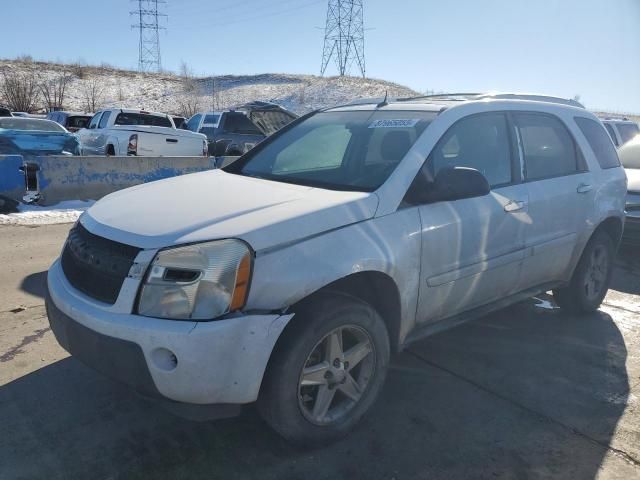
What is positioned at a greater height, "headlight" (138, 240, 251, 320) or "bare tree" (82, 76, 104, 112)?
"bare tree" (82, 76, 104, 112)

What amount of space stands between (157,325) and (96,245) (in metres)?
0.64

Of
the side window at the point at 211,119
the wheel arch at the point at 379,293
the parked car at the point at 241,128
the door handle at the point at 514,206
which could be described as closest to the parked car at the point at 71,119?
the side window at the point at 211,119

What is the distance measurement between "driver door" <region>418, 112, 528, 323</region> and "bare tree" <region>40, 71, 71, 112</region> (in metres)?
37.7

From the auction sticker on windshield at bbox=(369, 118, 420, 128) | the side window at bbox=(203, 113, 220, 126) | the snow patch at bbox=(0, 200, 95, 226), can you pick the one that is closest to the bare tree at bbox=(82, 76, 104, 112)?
the side window at bbox=(203, 113, 220, 126)

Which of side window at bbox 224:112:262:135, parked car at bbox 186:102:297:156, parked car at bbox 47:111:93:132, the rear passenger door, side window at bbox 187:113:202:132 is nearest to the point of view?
the rear passenger door

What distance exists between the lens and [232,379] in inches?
94.4

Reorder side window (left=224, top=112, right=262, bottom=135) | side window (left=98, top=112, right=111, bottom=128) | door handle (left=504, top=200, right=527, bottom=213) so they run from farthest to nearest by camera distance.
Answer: side window (left=224, top=112, right=262, bottom=135) < side window (left=98, top=112, right=111, bottom=128) < door handle (left=504, top=200, right=527, bottom=213)

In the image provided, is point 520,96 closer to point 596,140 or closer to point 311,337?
point 596,140

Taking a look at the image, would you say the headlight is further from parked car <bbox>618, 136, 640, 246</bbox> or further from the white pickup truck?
the white pickup truck

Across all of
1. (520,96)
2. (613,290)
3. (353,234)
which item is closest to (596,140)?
(520,96)

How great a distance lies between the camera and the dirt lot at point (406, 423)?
2.68 metres

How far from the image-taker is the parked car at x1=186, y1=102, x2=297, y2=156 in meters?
15.9

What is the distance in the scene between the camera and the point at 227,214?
269cm

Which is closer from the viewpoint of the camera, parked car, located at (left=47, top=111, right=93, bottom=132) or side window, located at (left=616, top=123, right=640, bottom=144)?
side window, located at (left=616, top=123, right=640, bottom=144)
